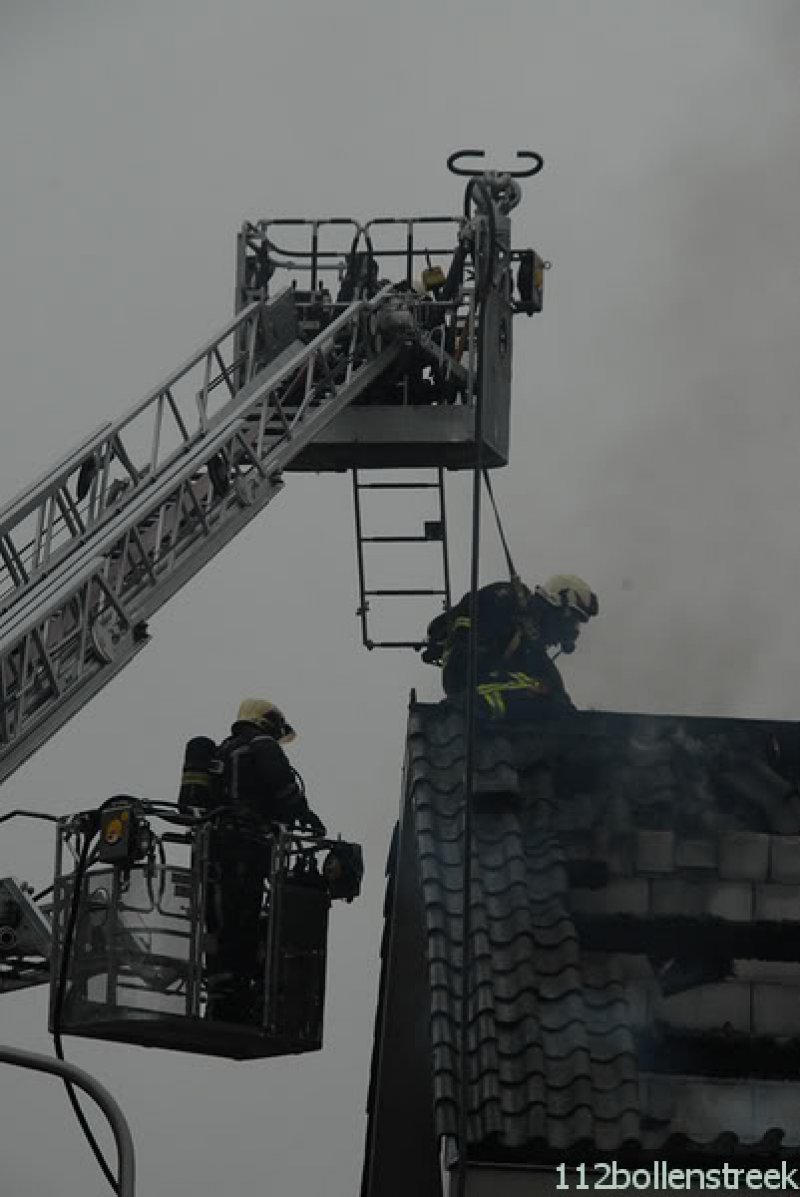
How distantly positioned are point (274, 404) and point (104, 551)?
290 cm

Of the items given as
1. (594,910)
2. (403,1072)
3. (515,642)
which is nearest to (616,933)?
(594,910)

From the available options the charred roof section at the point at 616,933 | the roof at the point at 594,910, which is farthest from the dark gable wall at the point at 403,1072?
the charred roof section at the point at 616,933

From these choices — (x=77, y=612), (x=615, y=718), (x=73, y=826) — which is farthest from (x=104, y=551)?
(x=615, y=718)

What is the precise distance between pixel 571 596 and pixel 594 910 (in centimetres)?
363

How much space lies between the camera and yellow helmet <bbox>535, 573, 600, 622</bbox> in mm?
22844

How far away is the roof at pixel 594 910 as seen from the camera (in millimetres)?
18375

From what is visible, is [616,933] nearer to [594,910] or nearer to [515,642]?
[594,910]

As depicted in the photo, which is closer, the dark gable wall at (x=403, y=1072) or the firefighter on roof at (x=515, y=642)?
the firefighter on roof at (x=515, y=642)

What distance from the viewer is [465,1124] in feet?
58.3

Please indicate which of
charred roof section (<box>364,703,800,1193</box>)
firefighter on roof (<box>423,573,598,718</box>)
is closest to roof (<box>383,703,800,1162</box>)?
charred roof section (<box>364,703,800,1193</box>)

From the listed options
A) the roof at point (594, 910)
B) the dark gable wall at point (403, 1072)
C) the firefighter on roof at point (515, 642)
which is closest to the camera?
the roof at point (594, 910)

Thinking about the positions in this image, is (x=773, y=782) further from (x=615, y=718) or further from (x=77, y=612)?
(x=77, y=612)

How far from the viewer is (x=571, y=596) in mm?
22891

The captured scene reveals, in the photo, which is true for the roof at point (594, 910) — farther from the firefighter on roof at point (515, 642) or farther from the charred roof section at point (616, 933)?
the firefighter on roof at point (515, 642)
